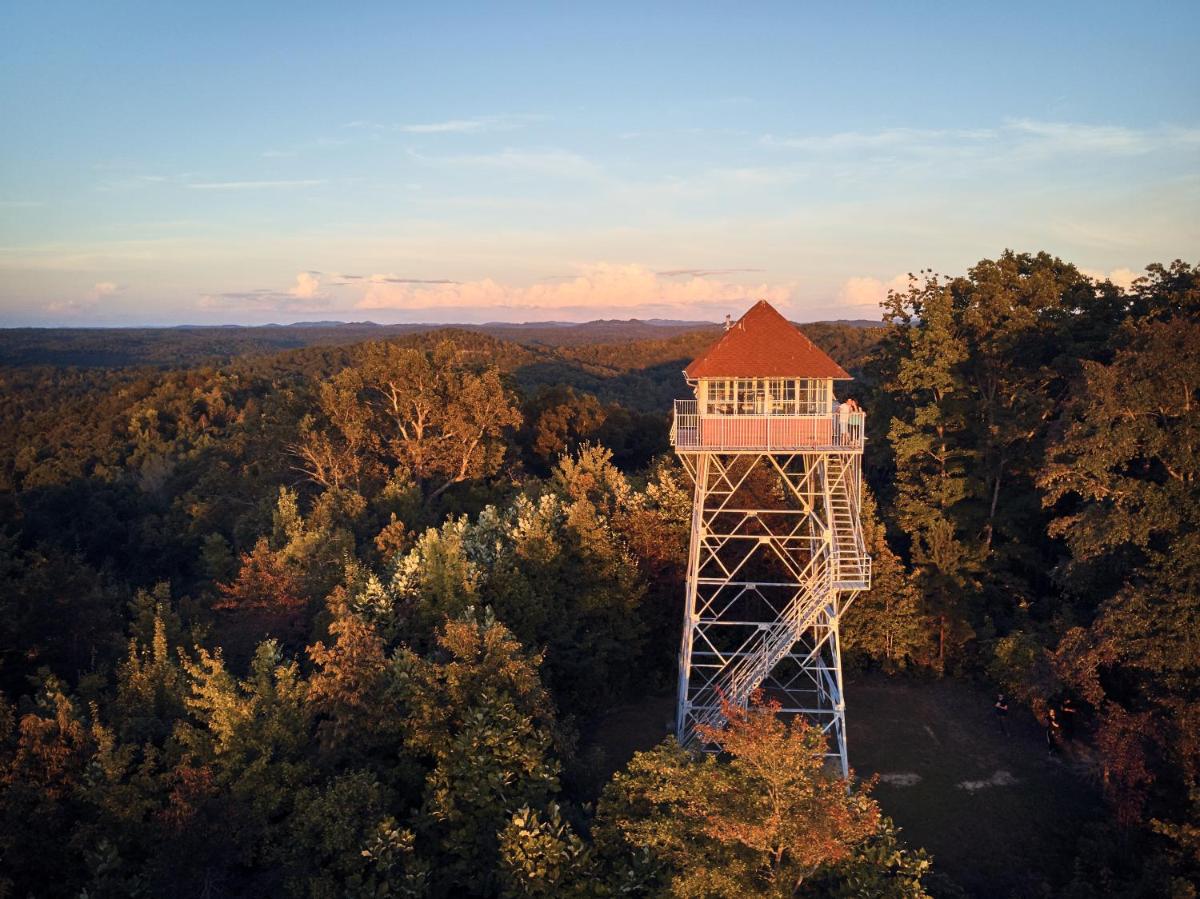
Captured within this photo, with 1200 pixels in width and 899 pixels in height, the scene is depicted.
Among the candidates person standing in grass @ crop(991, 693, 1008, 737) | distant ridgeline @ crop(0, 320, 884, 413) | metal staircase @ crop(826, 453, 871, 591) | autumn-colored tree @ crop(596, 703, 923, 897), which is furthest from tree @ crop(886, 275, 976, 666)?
distant ridgeline @ crop(0, 320, 884, 413)

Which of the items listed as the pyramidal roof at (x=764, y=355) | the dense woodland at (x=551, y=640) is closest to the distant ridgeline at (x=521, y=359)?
the dense woodland at (x=551, y=640)

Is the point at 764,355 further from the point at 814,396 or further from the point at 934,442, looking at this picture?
the point at 934,442

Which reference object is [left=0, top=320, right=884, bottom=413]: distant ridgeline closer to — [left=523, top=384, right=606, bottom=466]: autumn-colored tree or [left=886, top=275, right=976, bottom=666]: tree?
[left=523, top=384, right=606, bottom=466]: autumn-colored tree

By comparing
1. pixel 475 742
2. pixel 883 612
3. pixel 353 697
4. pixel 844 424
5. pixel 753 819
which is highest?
pixel 844 424

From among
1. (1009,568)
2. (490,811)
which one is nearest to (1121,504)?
(1009,568)

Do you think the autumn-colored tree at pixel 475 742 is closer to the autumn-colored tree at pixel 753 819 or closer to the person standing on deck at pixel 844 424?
the autumn-colored tree at pixel 753 819

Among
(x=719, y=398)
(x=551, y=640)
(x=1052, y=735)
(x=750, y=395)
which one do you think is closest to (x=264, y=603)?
(x=551, y=640)
